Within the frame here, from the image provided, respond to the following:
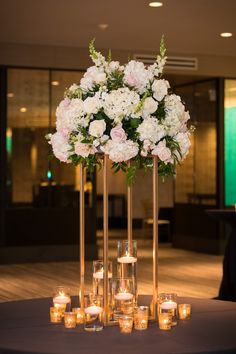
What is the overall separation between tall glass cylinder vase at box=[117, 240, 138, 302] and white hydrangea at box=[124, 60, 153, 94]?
68cm

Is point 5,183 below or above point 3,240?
above

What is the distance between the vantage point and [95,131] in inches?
125

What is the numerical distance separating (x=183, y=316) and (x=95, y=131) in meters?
0.88

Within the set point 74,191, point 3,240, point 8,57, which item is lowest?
point 3,240

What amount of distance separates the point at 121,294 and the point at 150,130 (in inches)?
28.2

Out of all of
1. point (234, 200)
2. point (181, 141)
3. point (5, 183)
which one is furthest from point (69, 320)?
point (234, 200)

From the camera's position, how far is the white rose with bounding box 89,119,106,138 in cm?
316

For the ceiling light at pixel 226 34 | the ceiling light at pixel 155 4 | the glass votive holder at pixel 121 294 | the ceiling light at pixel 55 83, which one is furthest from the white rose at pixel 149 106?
the ceiling light at pixel 55 83

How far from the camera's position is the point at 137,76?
3.25 m

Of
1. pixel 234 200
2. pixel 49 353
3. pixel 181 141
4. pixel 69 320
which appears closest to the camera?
pixel 49 353

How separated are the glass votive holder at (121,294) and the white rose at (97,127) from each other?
25.5 inches

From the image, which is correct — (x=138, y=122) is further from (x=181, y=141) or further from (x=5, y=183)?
(x=5, y=183)

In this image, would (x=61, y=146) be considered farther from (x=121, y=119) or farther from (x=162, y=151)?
(x=162, y=151)

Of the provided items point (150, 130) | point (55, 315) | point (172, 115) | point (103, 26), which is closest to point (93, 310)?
point (55, 315)
